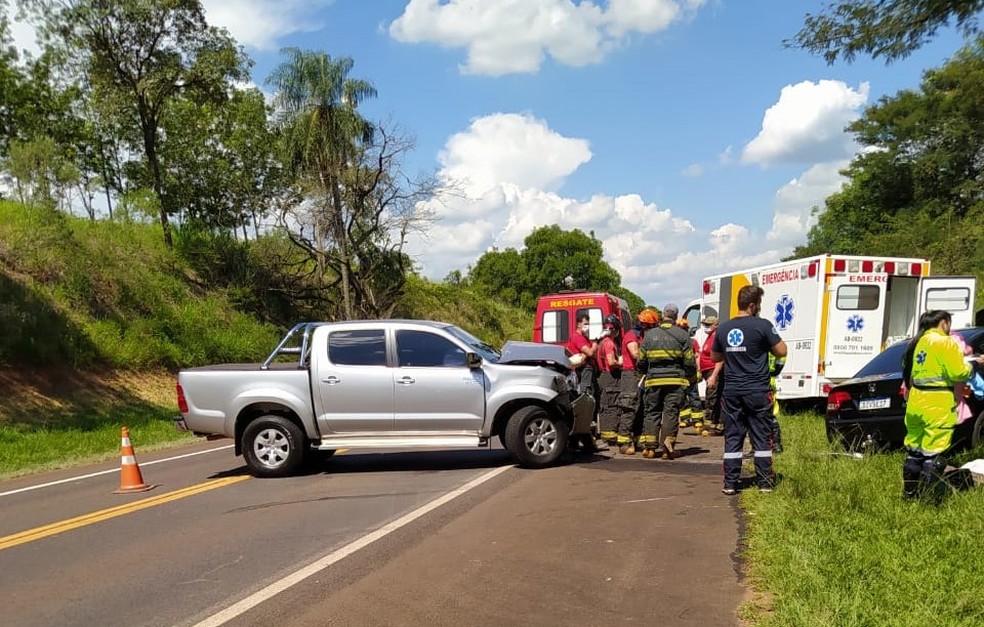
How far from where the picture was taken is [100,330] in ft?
65.5

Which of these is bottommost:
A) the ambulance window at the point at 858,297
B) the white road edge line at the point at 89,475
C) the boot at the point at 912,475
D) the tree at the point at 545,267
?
the white road edge line at the point at 89,475

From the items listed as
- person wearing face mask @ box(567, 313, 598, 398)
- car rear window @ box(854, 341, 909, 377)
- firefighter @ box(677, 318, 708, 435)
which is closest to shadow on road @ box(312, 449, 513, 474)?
person wearing face mask @ box(567, 313, 598, 398)

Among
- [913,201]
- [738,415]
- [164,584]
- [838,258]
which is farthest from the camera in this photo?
[913,201]

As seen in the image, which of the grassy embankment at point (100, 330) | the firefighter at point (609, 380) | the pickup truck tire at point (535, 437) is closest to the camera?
the pickup truck tire at point (535, 437)

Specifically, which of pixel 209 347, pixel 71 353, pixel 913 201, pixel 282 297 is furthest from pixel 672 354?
pixel 913 201

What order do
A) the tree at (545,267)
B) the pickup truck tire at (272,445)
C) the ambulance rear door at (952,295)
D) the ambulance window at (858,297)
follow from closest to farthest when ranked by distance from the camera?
the pickup truck tire at (272,445), the ambulance rear door at (952,295), the ambulance window at (858,297), the tree at (545,267)

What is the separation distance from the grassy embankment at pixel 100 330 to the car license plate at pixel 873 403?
38.5 ft

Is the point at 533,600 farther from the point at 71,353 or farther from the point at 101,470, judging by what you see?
the point at 71,353

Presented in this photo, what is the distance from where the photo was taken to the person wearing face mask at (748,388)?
7.08m

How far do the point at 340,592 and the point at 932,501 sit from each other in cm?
444

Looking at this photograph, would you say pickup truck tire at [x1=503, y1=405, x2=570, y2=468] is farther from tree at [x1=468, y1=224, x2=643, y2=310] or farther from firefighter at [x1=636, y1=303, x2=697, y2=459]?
tree at [x1=468, y1=224, x2=643, y2=310]

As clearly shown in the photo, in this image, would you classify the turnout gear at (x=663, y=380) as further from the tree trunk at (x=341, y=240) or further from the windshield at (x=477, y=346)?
the tree trunk at (x=341, y=240)

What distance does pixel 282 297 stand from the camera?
28922 millimetres

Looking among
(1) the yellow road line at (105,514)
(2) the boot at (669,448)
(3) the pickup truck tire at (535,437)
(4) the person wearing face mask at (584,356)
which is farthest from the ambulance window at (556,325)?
(1) the yellow road line at (105,514)
